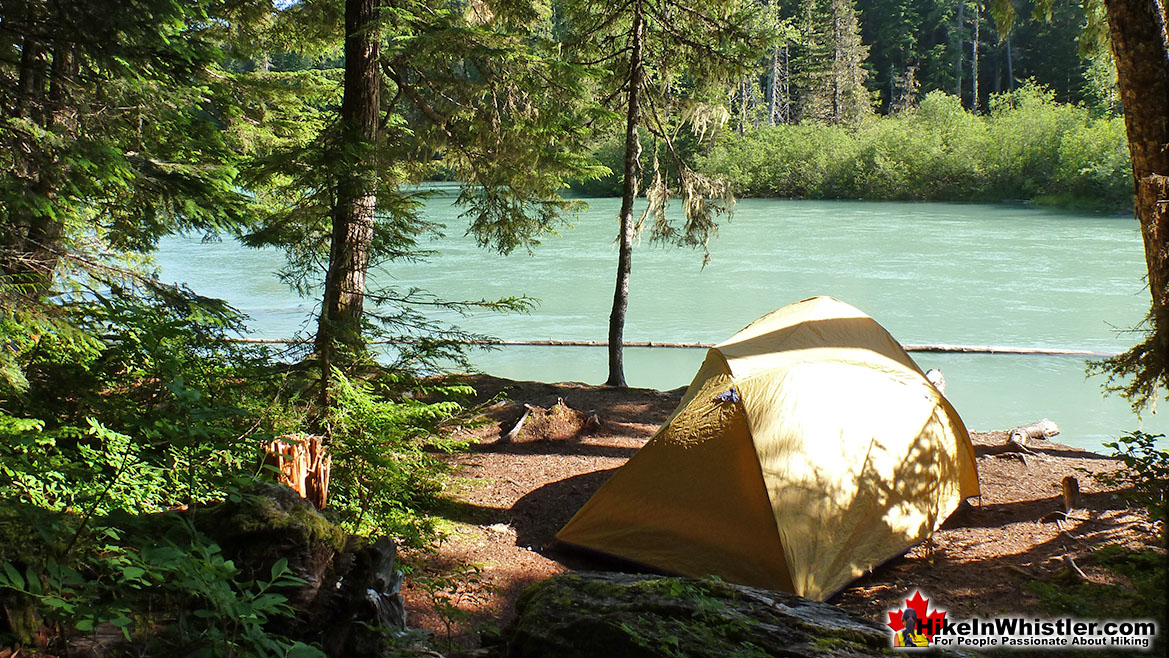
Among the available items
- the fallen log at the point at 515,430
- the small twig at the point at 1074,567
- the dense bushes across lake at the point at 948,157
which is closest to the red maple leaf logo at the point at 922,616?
the small twig at the point at 1074,567

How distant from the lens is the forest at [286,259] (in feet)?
8.55

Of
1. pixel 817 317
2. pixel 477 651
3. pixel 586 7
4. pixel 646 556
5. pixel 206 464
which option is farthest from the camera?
pixel 586 7

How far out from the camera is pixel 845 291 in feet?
62.2

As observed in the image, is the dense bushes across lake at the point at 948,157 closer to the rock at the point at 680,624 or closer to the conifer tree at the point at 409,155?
the conifer tree at the point at 409,155

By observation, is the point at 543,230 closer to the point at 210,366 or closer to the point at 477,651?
the point at 210,366

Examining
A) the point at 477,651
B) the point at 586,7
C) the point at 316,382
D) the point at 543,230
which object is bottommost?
the point at 477,651

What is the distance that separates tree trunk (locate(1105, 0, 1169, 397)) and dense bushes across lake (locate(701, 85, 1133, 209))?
108 ft

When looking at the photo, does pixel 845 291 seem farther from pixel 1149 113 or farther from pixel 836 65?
pixel 836 65

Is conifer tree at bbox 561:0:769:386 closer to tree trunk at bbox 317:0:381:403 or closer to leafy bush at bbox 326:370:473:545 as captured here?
tree trunk at bbox 317:0:381:403

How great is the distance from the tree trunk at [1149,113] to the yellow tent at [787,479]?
1710 millimetres

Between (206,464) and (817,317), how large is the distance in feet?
15.3

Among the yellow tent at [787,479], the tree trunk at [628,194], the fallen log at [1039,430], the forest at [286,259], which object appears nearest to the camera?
the forest at [286,259]

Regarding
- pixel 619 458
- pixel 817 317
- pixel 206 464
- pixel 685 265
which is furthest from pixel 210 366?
pixel 685 265

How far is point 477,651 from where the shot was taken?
8.99ft
